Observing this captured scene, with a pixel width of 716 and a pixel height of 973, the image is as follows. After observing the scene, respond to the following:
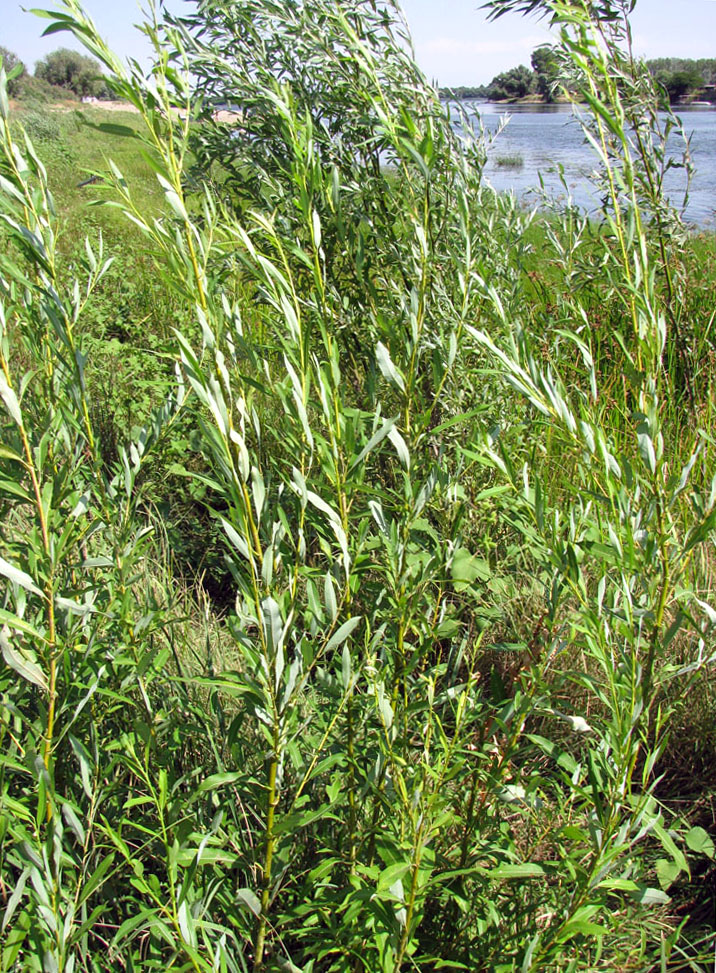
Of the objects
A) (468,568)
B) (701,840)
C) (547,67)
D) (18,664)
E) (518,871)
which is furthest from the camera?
(547,67)

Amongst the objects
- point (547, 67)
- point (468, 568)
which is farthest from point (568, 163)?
point (468, 568)

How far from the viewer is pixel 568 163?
342 cm

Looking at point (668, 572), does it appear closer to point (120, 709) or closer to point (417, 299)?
point (417, 299)

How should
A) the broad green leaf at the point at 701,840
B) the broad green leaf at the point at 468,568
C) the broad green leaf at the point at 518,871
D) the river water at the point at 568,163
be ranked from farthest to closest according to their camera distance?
the river water at the point at 568,163 → the broad green leaf at the point at 468,568 → the broad green leaf at the point at 701,840 → the broad green leaf at the point at 518,871

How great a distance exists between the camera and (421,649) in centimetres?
119

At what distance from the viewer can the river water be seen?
278 cm

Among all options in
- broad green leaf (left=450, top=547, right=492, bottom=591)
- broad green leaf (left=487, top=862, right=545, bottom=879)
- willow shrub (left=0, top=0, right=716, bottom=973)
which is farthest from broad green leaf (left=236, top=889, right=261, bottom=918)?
broad green leaf (left=450, top=547, right=492, bottom=591)

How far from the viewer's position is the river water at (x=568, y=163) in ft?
9.12

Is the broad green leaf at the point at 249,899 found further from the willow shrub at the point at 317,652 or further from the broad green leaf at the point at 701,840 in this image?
the broad green leaf at the point at 701,840

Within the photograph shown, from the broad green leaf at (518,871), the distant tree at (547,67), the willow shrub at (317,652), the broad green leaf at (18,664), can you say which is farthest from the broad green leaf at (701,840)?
the distant tree at (547,67)

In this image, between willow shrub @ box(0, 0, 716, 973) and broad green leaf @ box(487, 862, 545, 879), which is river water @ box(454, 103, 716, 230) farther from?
broad green leaf @ box(487, 862, 545, 879)

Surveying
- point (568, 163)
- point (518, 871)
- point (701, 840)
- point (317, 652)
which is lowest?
point (701, 840)

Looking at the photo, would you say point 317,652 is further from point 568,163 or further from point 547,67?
point 568,163

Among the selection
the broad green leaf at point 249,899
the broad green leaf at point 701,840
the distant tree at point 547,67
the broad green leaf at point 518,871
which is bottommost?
the broad green leaf at point 701,840
